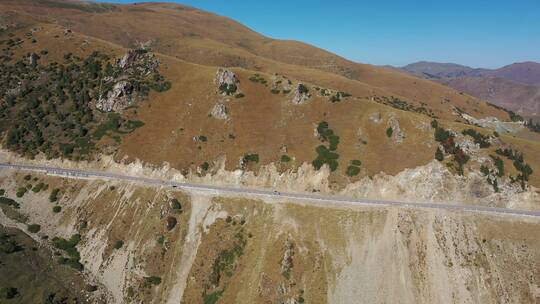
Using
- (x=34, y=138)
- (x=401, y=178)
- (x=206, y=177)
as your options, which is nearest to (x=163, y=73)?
(x=34, y=138)

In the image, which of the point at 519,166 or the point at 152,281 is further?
the point at 519,166

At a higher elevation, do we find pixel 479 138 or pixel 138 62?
pixel 138 62

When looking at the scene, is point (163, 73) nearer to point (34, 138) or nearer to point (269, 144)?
point (34, 138)

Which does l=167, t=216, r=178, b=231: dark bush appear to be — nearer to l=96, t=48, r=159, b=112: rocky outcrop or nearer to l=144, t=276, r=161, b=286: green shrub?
l=144, t=276, r=161, b=286: green shrub

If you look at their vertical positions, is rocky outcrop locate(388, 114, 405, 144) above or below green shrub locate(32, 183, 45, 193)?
above

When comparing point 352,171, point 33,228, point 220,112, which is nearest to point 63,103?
point 33,228

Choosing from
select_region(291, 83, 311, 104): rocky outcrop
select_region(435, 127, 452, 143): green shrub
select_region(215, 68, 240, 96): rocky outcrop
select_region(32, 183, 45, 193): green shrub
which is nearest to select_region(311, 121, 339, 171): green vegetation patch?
select_region(291, 83, 311, 104): rocky outcrop

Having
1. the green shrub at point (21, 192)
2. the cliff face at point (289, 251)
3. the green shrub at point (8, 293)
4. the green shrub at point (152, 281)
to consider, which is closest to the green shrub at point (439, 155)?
the cliff face at point (289, 251)

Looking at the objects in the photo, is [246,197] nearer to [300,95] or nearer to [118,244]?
[118,244]
